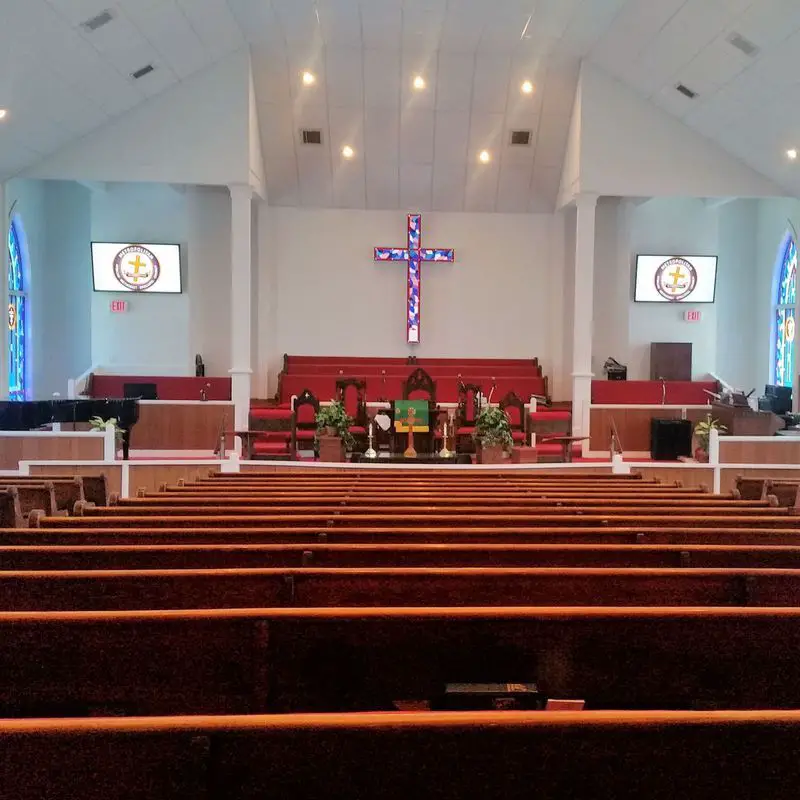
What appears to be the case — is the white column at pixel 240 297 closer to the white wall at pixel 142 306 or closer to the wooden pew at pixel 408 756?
the white wall at pixel 142 306

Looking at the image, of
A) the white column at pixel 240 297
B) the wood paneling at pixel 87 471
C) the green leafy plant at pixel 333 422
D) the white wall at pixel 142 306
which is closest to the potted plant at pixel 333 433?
the green leafy plant at pixel 333 422

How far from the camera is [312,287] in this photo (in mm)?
12156

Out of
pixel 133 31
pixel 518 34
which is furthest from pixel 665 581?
pixel 518 34

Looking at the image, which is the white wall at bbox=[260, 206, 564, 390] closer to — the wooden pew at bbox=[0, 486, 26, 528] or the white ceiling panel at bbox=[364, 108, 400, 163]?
the white ceiling panel at bbox=[364, 108, 400, 163]

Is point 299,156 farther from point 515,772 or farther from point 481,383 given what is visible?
point 515,772

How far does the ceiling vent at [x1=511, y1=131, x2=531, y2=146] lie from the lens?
421 inches

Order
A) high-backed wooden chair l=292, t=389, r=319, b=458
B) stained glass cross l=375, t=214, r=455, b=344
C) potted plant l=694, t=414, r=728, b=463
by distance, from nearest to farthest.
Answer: potted plant l=694, t=414, r=728, b=463 → high-backed wooden chair l=292, t=389, r=319, b=458 → stained glass cross l=375, t=214, r=455, b=344

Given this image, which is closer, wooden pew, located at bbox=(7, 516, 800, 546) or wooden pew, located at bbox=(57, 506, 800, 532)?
wooden pew, located at bbox=(7, 516, 800, 546)

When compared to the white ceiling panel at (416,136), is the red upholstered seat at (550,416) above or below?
below

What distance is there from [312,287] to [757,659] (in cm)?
1106

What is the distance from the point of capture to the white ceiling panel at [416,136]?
1051 centimetres

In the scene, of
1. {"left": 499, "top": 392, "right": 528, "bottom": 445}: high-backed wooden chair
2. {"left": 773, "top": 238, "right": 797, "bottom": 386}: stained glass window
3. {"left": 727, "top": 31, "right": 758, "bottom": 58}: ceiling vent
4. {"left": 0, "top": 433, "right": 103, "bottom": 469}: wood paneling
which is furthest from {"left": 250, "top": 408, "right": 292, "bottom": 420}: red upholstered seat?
{"left": 773, "top": 238, "right": 797, "bottom": 386}: stained glass window

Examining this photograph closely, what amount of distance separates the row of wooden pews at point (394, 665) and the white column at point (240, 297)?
7428 millimetres

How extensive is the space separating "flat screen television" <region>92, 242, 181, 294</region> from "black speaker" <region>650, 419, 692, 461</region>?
8.28m
